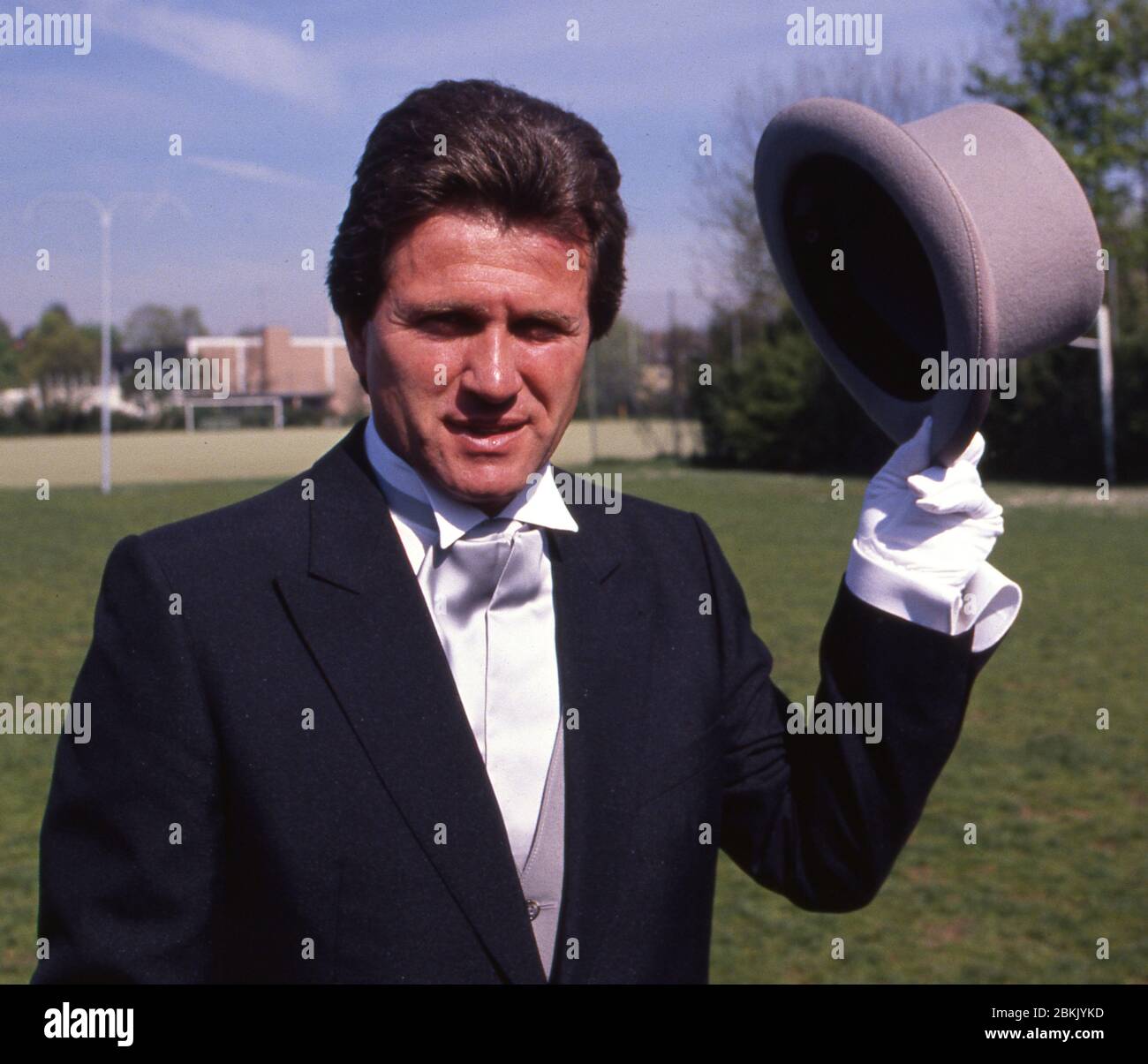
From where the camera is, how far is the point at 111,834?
5.27 feet

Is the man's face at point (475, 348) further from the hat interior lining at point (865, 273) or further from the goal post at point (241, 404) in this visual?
the goal post at point (241, 404)

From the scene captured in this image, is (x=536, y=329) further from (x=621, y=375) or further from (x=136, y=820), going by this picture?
Answer: (x=621, y=375)

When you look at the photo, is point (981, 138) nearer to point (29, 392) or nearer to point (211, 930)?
point (211, 930)

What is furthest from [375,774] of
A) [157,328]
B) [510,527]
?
[157,328]

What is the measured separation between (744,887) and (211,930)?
4162 mm

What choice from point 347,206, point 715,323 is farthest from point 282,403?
point 347,206

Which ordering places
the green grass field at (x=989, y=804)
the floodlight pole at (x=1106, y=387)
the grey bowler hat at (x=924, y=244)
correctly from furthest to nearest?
the floodlight pole at (x=1106, y=387) < the green grass field at (x=989, y=804) < the grey bowler hat at (x=924, y=244)

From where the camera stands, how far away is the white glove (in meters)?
1.72

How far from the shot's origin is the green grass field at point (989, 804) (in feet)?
15.6

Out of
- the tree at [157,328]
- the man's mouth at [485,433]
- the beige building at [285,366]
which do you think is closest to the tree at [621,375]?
the tree at [157,328]

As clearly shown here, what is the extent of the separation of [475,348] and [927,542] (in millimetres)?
573

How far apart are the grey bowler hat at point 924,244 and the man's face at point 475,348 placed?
320mm

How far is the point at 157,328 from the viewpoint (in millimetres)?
29391

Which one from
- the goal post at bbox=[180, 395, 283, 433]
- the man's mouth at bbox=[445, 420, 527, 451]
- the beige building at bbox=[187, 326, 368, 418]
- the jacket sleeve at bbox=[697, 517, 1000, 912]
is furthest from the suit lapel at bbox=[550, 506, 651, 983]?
the beige building at bbox=[187, 326, 368, 418]
